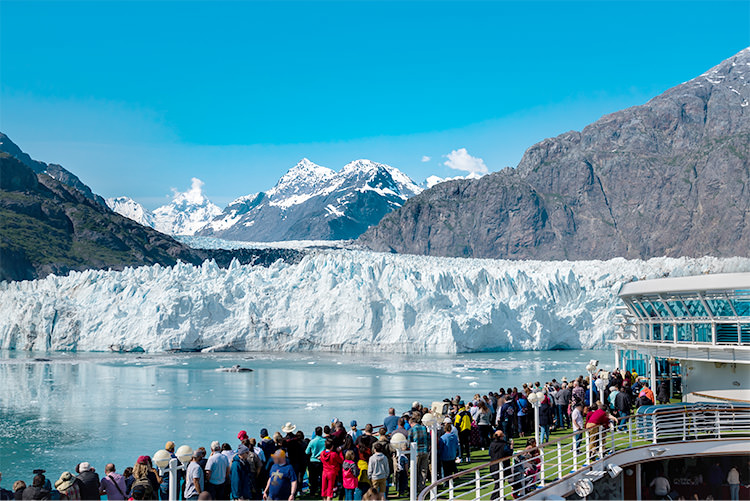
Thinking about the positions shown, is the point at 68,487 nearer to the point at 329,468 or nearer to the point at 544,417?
the point at 329,468

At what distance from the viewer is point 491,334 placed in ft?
146

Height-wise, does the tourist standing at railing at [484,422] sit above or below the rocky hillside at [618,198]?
below

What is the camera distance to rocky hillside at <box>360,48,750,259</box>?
6304 inches

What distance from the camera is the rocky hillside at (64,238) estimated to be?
9212 centimetres

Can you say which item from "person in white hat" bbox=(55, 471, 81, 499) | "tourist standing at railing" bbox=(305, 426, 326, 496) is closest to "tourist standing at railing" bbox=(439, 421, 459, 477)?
"tourist standing at railing" bbox=(305, 426, 326, 496)

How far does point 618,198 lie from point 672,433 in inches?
6886

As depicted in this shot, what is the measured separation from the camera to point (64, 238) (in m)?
104

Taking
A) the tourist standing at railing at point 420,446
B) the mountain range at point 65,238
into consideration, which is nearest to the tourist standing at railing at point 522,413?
the tourist standing at railing at point 420,446

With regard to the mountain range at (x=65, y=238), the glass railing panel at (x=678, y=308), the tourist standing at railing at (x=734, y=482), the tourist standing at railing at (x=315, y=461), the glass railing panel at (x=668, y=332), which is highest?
the mountain range at (x=65, y=238)

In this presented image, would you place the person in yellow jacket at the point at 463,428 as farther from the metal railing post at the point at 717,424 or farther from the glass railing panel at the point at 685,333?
the glass railing panel at the point at 685,333

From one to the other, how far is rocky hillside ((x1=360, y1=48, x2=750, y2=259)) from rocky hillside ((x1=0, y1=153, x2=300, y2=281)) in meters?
82.2

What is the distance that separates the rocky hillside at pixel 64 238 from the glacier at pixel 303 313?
4502cm

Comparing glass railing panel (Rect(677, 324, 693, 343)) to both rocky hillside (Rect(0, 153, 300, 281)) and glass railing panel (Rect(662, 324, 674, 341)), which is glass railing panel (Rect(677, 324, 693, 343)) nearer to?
glass railing panel (Rect(662, 324, 674, 341))

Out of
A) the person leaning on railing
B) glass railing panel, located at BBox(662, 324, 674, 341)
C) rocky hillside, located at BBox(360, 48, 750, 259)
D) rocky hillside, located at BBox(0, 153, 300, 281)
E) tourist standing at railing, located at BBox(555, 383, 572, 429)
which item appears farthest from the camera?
rocky hillside, located at BBox(360, 48, 750, 259)
